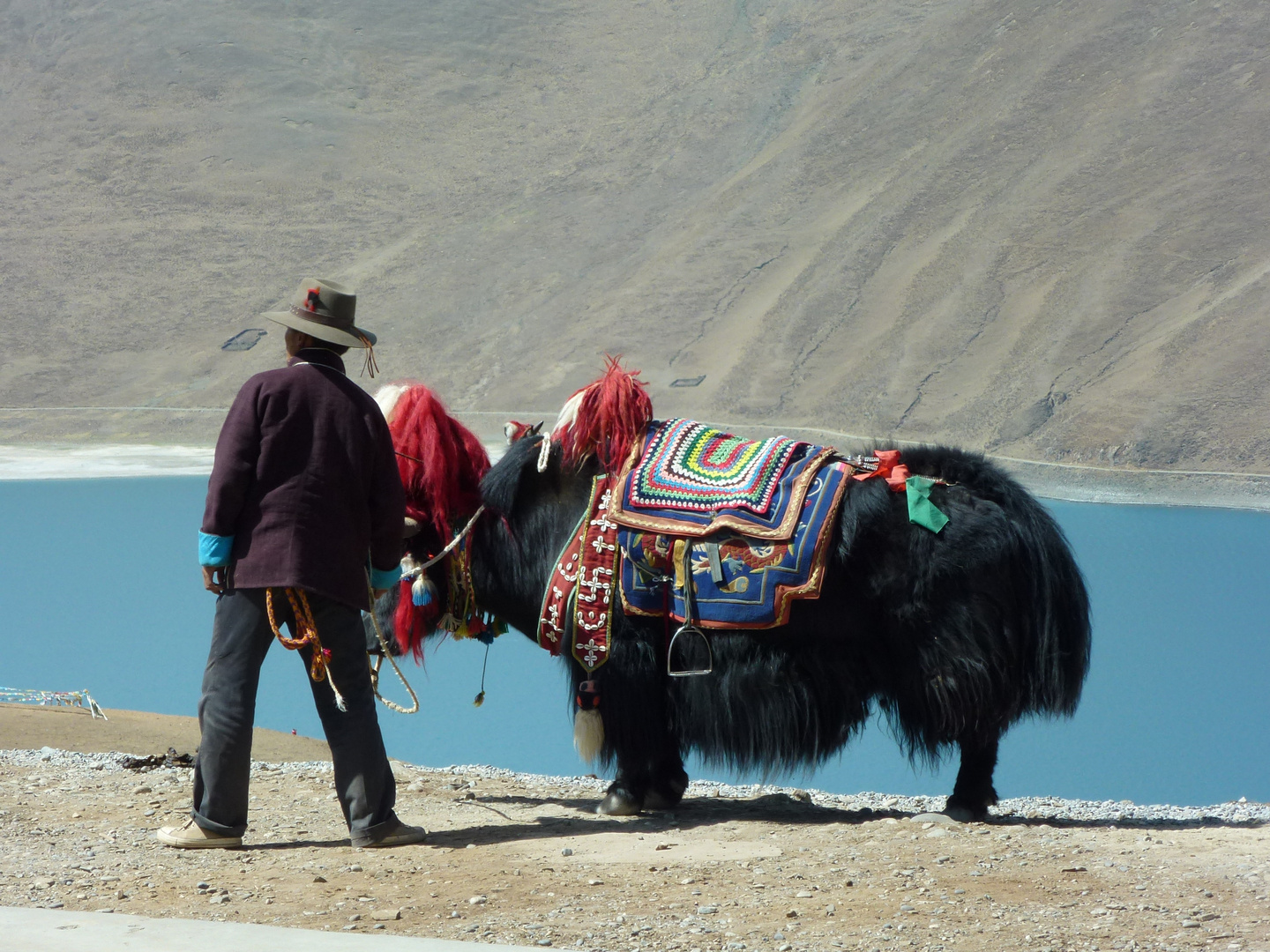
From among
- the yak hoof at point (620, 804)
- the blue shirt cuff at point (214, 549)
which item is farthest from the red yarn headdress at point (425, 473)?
the blue shirt cuff at point (214, 549)

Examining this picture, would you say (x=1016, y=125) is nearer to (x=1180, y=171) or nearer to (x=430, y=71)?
(x=1180, y=171)

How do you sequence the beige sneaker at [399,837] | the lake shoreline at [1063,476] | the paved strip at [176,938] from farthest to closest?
the lake shoreline at [1063,476], the beige sneaker at [399,837], the paved strip at [176,938]

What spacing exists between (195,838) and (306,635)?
54 centimetres

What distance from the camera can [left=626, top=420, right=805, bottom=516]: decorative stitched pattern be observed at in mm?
3697

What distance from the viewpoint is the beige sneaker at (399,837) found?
10.8 ft

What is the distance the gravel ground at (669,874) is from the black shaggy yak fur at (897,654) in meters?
0.22

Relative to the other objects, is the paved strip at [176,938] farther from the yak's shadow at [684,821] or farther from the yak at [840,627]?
the yak at [840,627]

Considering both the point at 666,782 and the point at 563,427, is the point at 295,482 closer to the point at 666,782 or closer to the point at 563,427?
the point at 563,427

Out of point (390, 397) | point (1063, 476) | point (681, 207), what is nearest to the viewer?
point (390, 397)

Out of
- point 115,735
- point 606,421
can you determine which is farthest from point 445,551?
point 115,735

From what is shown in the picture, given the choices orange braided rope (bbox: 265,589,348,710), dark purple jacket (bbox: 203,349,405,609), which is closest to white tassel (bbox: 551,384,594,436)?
dark purple jacket (bbox: 203,349,405,609)

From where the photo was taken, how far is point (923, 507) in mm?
3668

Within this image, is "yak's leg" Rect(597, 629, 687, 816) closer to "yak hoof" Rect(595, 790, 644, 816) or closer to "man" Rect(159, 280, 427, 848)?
Result: "yak hoof" Rect(595, 790, 644, 816)

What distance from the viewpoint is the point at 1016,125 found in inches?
1176
